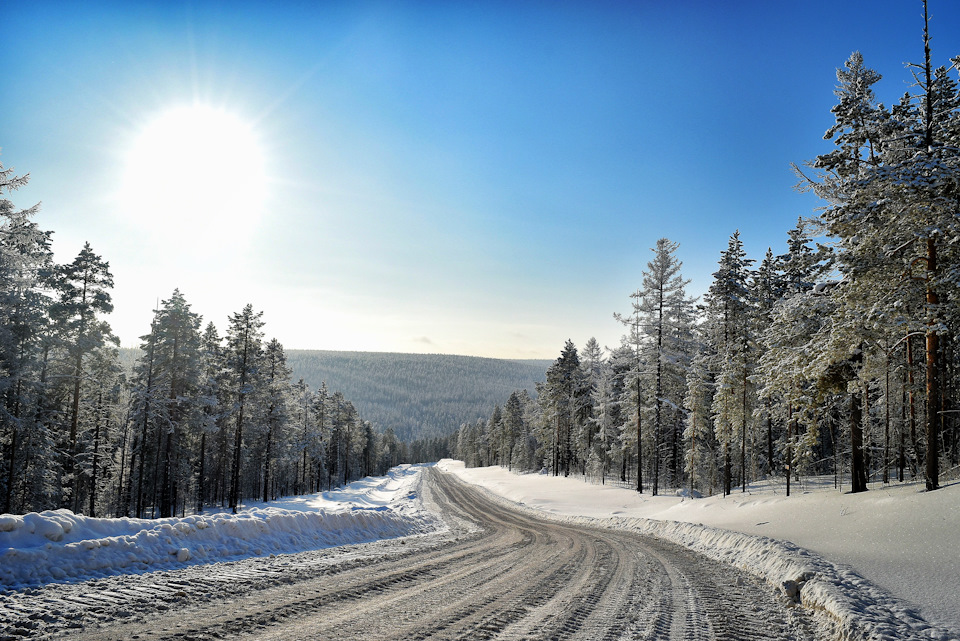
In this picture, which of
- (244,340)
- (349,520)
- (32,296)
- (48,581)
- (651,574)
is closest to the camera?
(48,581)

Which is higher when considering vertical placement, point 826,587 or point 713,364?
point 713,364

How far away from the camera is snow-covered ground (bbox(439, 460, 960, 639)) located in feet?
24.6

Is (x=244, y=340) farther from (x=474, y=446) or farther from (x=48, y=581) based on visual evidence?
(x=474, y=446)

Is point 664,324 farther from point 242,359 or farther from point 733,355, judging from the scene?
point 242,359

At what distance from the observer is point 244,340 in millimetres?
33312

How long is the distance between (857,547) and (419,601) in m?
11.2

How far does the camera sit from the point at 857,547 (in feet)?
38.2

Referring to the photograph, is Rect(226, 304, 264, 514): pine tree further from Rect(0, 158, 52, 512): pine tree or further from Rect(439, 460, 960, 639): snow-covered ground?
Rect(439, 460, 960, 639): snow-covered ground

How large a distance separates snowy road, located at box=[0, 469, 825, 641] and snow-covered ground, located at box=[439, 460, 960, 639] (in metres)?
0.92

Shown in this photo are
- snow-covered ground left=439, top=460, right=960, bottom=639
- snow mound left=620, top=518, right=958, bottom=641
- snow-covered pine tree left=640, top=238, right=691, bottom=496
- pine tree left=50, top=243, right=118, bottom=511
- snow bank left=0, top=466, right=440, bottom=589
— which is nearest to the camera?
snow mound left=620, top=518, right=958, bottom=641

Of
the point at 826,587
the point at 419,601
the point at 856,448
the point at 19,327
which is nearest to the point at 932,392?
the point at 856,448

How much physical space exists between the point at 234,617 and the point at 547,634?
4.48 meters

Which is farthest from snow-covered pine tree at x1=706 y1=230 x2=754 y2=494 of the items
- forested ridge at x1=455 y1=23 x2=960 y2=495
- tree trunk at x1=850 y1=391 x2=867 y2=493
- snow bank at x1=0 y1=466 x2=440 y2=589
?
snow bank at x1=0 y1=466 x2=440 y2=589

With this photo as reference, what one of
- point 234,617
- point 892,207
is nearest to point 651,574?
point 234,617
